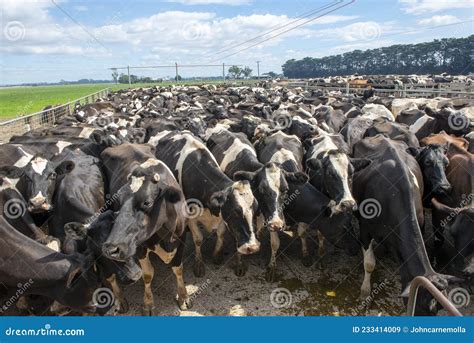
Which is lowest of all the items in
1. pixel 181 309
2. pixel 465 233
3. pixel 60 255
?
pixel 181 309

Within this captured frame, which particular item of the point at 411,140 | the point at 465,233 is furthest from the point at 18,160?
the point at 411,140

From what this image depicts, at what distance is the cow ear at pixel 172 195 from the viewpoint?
493cm

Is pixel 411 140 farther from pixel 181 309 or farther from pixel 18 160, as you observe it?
pixel 18 160

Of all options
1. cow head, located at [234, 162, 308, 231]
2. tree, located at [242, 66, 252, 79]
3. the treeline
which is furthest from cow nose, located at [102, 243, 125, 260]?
tree, located at [242, 66, 252, 79]

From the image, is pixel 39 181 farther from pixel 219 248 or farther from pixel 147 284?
pixel 219 248

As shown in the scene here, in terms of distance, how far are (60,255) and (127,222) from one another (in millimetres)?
757

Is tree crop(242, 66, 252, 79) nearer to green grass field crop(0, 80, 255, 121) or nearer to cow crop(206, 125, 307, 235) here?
green grass field crop(0, 80, 255, 121)

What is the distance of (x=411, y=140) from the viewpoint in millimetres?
8633

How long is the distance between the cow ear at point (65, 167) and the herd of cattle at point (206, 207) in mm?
19

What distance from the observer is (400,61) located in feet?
284

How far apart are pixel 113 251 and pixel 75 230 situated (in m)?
0.70

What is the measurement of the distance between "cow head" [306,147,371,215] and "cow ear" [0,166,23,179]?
498 cm

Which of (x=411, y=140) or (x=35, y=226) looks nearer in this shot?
(x=35, y=226)

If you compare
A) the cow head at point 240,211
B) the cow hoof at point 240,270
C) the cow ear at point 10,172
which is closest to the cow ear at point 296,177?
the cow head at point 240,211
